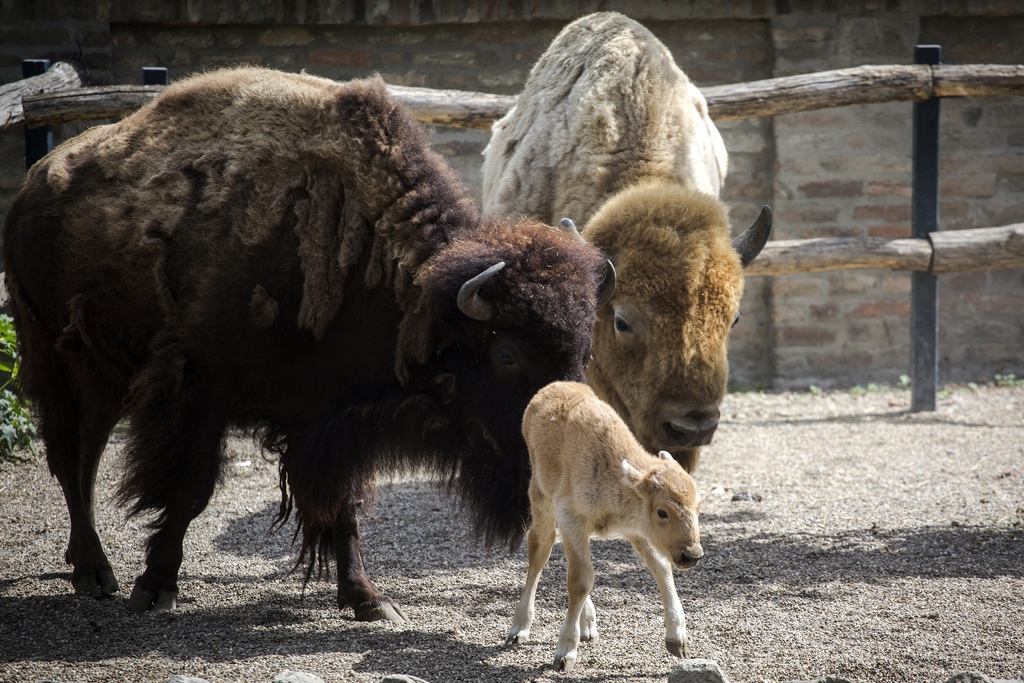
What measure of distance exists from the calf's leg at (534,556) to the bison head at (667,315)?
36.0 inches

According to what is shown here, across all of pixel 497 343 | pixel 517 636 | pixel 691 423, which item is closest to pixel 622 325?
pixel 691 423

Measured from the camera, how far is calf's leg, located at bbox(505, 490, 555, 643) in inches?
131

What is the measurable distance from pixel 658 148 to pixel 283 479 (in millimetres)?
2590

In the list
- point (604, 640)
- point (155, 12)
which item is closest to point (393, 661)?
point (604, 640)

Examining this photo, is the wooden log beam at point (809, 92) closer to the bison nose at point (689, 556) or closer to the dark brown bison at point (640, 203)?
the dark brown bison at point (640, 203)

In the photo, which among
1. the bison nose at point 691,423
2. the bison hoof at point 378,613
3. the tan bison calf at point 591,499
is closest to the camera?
the tan bison calf at point 591,499

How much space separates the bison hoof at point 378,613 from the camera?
3766mm

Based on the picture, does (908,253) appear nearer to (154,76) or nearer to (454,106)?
(454,106)

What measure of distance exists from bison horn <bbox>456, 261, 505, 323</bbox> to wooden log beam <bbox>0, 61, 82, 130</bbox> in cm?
410

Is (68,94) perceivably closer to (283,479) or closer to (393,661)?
(283,479)

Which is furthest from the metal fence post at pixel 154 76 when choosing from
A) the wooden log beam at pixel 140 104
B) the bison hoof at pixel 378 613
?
the bison hoof at pixel 378 613

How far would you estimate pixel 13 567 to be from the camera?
4.39m

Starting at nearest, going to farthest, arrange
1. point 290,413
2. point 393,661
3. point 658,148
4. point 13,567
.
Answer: point 393,661
point 290,413
point 13,567
point 658,148

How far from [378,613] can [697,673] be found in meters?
1.45
